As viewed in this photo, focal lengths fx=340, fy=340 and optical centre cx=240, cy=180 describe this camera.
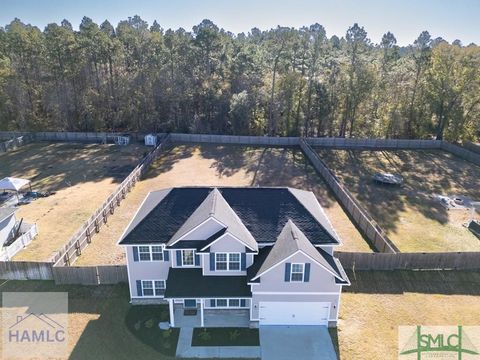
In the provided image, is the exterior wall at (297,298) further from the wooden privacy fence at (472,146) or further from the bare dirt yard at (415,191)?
the wooden privacy fence at (472,146)

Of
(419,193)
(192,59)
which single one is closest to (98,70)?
(192,59)

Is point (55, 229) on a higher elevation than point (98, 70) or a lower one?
lower

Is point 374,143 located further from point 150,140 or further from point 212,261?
point 212,261

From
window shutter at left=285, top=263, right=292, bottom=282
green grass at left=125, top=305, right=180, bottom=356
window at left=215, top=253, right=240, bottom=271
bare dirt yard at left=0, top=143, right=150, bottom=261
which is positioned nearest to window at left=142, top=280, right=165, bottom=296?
green grass at left=125, top=305, right=180, bottom=356

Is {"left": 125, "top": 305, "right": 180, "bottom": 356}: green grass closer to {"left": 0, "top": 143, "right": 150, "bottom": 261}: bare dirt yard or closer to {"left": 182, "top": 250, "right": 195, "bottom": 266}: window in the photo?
{"left": 182, "top": 250, "right": 195, "bottom": 266}: window

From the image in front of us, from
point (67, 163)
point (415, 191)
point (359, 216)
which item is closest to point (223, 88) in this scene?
point (67, 163)

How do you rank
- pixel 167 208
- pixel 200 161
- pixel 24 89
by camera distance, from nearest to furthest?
pixel 167 208
pixel 200 161
pixel 24 89

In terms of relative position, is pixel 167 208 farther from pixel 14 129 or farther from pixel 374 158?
pixel 14 129

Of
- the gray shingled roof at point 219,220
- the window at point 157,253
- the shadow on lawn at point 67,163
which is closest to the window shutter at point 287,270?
the gray shingled roof at point 219,220
